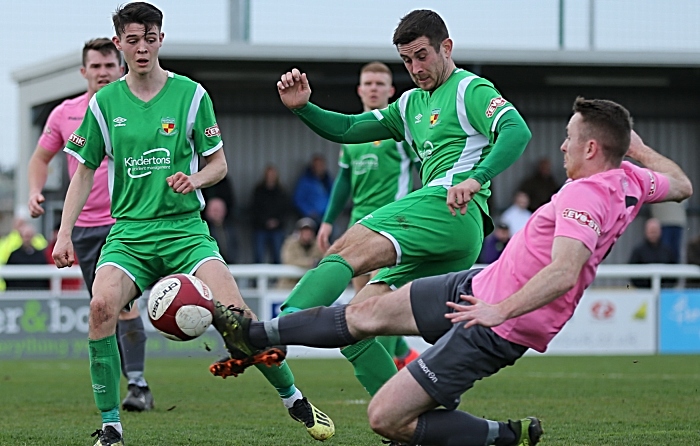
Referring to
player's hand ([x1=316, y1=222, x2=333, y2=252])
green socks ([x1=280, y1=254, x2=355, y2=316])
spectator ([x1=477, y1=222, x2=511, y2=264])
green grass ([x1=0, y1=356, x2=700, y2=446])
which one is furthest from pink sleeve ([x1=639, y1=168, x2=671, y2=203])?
spectator ([x1=477, y1=222, x2=511, y2=264])

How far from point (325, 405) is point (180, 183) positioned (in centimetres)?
336

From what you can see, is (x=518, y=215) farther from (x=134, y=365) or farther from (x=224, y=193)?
(x=134, y=365)

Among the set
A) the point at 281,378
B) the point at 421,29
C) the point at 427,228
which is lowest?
the point at 281,378

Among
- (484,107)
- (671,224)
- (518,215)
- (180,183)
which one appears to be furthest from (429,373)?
(671,224)

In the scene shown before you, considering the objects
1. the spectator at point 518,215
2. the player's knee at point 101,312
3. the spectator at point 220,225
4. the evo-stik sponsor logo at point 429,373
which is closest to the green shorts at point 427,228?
the evo-stik sponsor logo at point 429,373

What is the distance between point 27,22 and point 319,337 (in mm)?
14577

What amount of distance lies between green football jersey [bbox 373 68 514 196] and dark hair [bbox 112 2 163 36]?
64.7 inches

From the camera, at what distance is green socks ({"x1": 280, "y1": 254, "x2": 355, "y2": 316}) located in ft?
19.3

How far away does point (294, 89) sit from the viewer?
656 centimetres

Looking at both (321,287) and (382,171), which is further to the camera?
(382,171)

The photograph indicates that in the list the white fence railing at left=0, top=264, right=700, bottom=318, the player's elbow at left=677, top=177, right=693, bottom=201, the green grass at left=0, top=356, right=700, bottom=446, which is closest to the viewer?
the player's elbow at left=677, top=177, right=693, bottom=201

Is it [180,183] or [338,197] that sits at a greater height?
[180,183]

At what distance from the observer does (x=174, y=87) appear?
684 cm

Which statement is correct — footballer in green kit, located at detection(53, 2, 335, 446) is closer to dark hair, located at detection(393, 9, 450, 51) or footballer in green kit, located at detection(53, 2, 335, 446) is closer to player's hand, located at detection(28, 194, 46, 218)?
dark hair, located at detection(393, 9, 450, 51)
